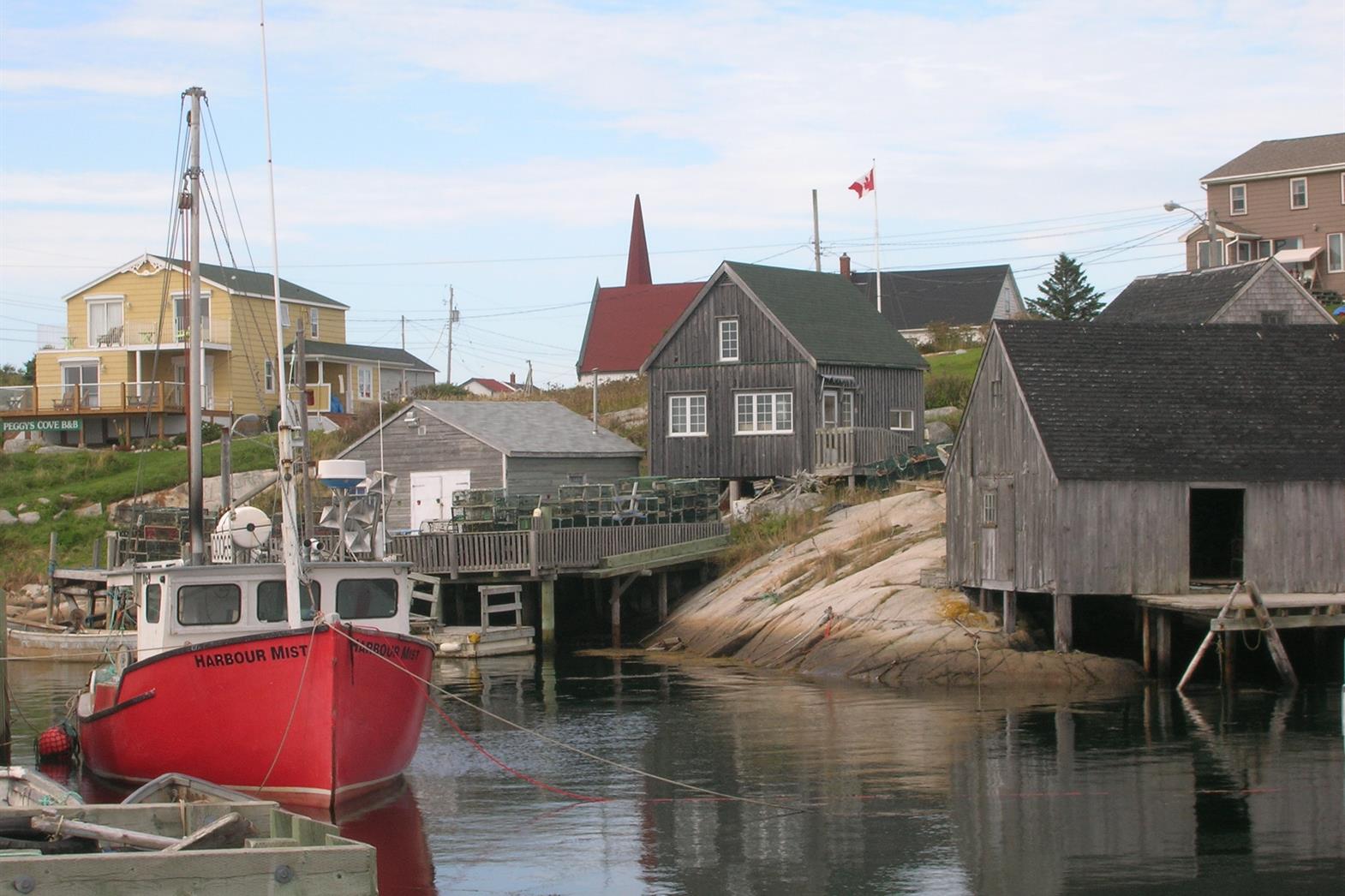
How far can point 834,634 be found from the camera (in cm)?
3453

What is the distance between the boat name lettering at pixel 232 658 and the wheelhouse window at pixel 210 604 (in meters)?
1.71

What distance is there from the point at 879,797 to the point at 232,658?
8.58m

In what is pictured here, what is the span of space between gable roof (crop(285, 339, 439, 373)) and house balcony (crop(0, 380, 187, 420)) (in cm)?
555

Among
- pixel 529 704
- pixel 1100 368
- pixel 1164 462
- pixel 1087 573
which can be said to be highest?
pixel 1100 368

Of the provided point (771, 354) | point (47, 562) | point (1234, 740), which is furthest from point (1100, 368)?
point (47, 562)

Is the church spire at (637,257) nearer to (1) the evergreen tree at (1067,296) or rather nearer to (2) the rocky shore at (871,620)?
(1) the evergreen tree at (1067,296)

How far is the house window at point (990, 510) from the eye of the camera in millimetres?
32906

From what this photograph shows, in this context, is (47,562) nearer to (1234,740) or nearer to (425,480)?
(425,480)

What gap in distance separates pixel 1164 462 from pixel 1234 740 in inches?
297

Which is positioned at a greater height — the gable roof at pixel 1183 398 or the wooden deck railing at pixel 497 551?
the gable roof at pixel 1183 398

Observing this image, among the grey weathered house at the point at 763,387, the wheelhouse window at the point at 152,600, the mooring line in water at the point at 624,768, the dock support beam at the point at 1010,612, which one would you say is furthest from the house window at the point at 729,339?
the wheelhouse window at the point at 152,600

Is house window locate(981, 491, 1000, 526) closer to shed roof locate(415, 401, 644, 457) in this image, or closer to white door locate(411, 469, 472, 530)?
shed roof locate(415, 401, 644, 457)

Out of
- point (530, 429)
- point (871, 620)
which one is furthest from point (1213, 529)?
point (530, 429)

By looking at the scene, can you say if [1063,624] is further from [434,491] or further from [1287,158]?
[1287,158]
